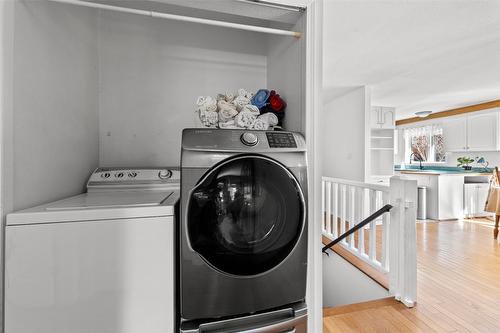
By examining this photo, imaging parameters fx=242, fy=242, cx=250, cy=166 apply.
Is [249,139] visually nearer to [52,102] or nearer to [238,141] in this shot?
[238,141]

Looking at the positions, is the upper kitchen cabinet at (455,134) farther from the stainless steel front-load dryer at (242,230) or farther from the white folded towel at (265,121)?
the stainless steel front-load dryer at (242,230)

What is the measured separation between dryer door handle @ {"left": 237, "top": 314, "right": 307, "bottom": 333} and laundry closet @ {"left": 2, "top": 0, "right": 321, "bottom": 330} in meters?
0.23

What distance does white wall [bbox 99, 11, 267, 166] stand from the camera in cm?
154

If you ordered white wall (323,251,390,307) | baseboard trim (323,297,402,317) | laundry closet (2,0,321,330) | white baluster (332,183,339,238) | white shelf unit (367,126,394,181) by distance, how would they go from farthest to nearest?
1. white shelf unit (367,126,394,181)
2. white baluster (332,183,339,238)
3. white wall (323,251,390,307)
4. baseboard trim (323,297,402,317)
5. laundry closet (2,0,321,330)

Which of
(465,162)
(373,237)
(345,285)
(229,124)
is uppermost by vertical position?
(229,124)

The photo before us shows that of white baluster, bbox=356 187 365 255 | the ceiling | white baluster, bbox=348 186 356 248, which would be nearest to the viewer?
the ceiling

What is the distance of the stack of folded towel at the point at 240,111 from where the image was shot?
1.24 m

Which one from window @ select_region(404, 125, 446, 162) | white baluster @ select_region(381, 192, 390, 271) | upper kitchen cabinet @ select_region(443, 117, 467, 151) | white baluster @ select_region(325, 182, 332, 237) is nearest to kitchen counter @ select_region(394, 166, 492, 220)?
upper kitchen cabinet @ select_region(443, 117, 467, 151)

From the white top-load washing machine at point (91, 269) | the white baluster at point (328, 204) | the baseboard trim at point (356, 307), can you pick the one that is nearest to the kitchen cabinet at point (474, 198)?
the white baluster at point (328, 204)

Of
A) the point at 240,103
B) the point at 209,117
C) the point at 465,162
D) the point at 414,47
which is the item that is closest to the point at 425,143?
the point at 465,162

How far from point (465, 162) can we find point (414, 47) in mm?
4635

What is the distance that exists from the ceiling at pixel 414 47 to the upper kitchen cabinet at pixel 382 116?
1.67ft

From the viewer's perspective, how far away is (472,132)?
5535 millimetres

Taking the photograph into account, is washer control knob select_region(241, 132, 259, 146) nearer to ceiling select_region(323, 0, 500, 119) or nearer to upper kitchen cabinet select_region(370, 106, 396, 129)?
ceiling select_region(323, 0, 500, 119)
